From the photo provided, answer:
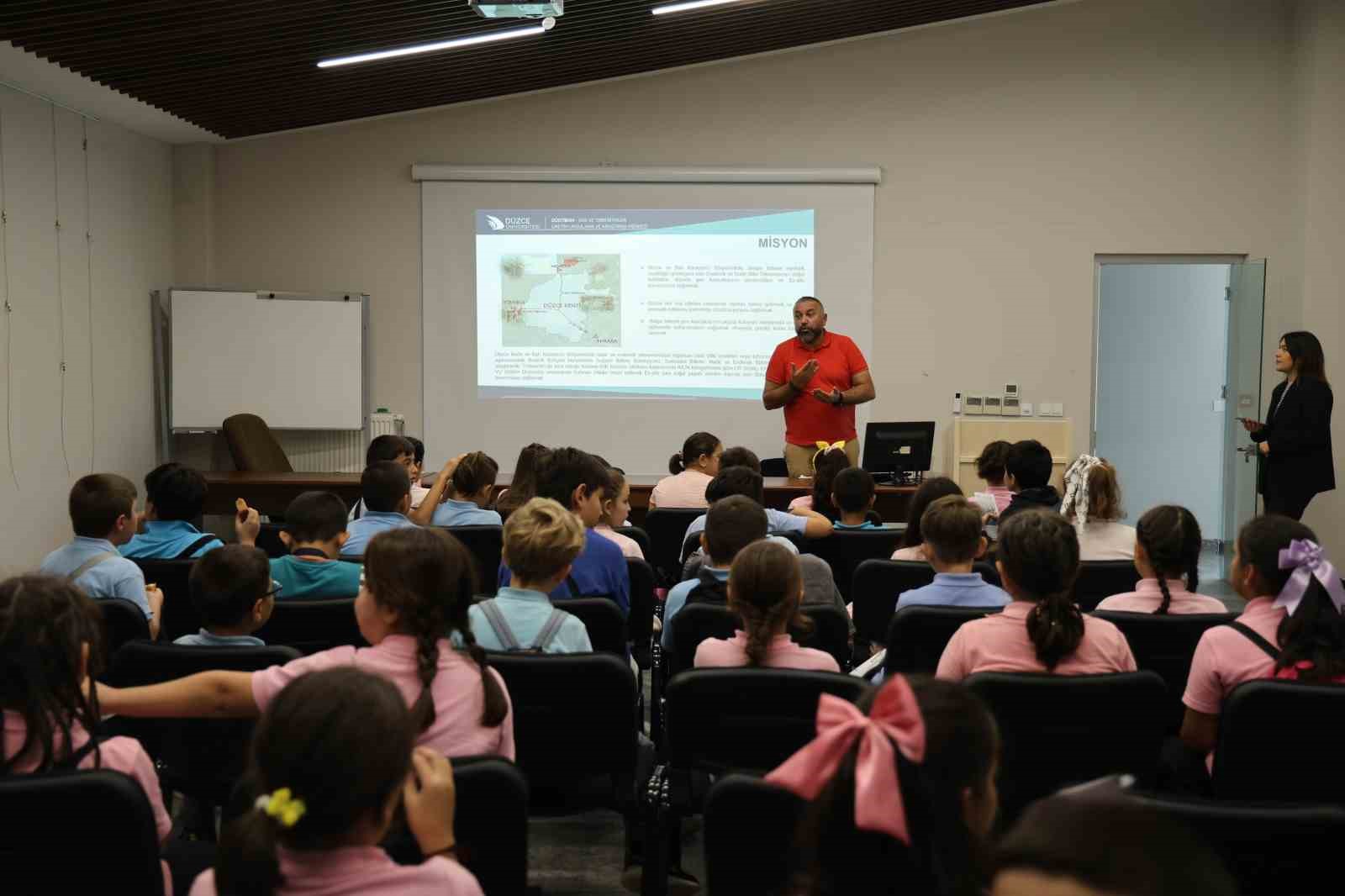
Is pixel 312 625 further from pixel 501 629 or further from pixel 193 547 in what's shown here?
pixel 193 547

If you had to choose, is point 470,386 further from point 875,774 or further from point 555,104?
point 875,774

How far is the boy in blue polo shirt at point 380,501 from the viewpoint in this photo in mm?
3979

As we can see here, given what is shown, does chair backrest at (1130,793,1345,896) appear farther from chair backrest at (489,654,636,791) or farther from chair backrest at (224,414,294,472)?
chair backrest at (224,414,294,472)

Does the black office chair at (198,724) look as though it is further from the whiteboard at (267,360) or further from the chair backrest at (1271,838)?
the whiteboard at (267,360)

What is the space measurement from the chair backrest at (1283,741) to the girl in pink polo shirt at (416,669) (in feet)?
4.25

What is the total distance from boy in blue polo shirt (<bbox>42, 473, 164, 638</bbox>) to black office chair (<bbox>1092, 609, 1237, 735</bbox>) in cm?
239

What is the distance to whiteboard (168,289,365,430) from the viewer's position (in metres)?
8.30

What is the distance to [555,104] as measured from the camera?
8.51 m

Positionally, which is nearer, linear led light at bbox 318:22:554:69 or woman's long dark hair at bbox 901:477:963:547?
woman's long dark hair at bbox 901:477:963:547

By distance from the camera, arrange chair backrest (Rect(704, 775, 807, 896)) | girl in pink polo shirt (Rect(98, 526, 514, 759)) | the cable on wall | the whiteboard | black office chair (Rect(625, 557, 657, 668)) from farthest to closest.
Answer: the whiteboard < the cable on wall < black office chair (Rect(625, 557, 657, 668)) < girl in pink polo shirt (Rect(98, 526, 514, 759)) < chair backrest (Rect(704, 775, 807, 896))

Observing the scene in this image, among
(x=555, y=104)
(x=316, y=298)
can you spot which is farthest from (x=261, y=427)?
(x=555, y=104)

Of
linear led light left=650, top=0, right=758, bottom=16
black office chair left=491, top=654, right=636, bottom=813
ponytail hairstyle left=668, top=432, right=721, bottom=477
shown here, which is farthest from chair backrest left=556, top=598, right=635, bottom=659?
linear led light left=650, top=0, right=758, bottom=16

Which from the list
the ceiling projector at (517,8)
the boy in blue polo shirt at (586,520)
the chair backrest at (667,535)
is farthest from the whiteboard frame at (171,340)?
the boy in blue polo shirt at (586,520)

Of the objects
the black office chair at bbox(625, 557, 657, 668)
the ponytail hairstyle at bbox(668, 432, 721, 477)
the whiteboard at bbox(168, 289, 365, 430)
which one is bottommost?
the black office chair at bbox(625, 557, 657, 668)
